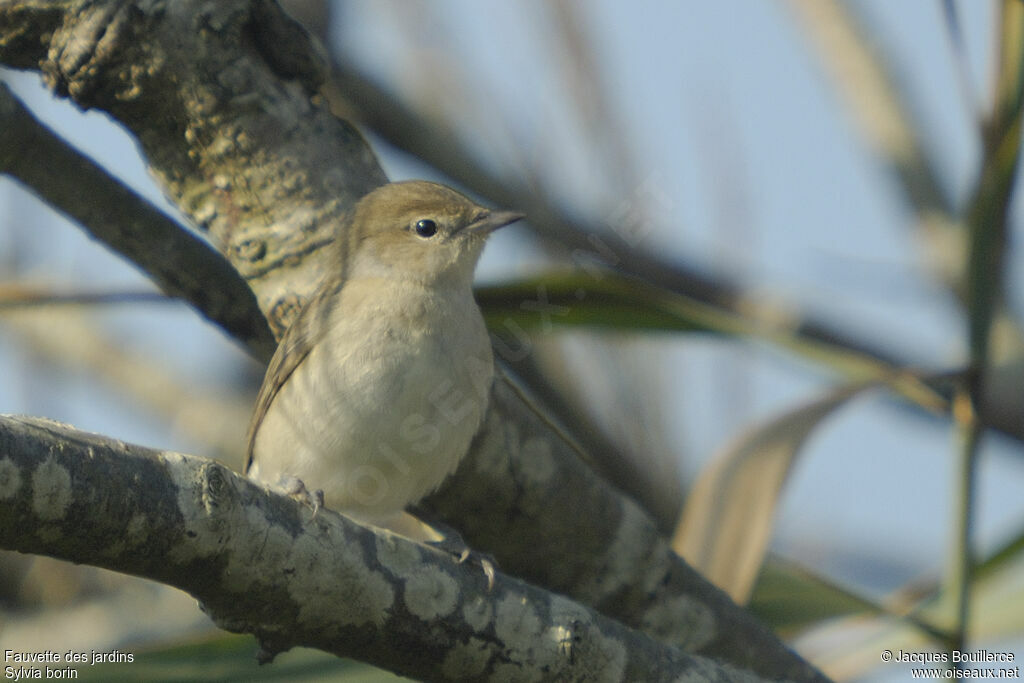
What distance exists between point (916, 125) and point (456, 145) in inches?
85.0

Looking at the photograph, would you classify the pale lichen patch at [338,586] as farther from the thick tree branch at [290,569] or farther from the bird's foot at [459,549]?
the bird's foot at [459,549]

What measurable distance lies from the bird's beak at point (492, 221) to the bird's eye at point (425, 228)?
0.38 feet

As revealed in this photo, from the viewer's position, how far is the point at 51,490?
66.8 inches

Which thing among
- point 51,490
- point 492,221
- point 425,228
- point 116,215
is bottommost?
point 51,490

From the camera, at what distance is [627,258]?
419 cm

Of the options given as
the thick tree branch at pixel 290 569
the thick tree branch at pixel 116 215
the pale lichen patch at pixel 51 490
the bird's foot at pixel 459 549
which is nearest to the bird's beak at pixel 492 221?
the thick tree branch at pixel 116 215

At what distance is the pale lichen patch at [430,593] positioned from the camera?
2.15m

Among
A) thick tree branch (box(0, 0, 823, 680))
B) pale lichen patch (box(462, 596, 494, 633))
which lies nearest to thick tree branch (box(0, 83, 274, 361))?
thick tree branch (box(0, 0, 823, 680))

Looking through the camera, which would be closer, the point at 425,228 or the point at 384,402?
the point at 384,402

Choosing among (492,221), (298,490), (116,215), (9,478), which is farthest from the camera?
(492,221)

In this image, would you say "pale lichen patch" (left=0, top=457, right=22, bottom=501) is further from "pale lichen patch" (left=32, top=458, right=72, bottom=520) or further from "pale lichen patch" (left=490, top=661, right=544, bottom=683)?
"pale lichen patch" (left=490, top=661, right=544, bottom=683)

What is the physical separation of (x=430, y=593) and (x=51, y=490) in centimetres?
76

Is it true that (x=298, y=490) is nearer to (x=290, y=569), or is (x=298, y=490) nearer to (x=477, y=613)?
(x=477, y=613)

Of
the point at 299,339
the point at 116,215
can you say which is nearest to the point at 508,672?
the point at 299,339
